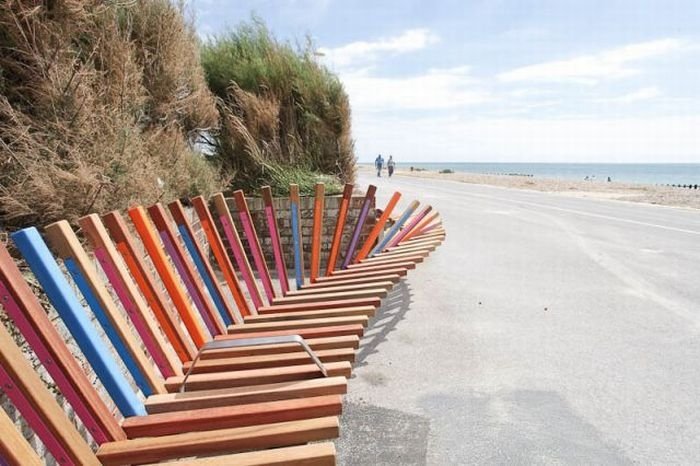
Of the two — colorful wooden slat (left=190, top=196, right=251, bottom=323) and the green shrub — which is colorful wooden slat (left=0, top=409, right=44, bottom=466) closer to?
colorful wooden slat (left=190, top=196, right=251, bottom=323)

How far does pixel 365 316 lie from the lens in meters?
2.80

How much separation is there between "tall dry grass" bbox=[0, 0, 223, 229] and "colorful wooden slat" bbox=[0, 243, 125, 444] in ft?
6.04

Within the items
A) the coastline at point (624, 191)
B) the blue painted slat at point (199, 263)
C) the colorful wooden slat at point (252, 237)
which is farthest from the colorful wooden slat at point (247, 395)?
the coastline at point (624, 191)

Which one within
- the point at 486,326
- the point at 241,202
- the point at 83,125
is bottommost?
the point at 486,326

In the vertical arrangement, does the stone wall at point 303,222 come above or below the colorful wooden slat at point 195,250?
below

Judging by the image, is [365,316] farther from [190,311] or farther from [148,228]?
[148,228]

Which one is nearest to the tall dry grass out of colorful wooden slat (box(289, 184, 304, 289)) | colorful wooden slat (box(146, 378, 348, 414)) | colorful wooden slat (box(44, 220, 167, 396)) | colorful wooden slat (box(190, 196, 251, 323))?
colorful wooden slat (box(190, 196, 251, 323))

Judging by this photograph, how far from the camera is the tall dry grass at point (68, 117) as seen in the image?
3.23 metres

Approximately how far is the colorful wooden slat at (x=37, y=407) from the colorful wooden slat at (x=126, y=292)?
71 centimetres

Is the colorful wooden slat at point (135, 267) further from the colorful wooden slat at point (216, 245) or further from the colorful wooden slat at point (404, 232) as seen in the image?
the colorful wooden slat at point (404, 232)

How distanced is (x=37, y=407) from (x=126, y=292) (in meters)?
0.75

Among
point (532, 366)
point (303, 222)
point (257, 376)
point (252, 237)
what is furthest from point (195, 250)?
point (303, 222)

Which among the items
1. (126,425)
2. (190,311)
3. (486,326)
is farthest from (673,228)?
(126,425)

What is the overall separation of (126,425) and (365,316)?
4.46 ft
